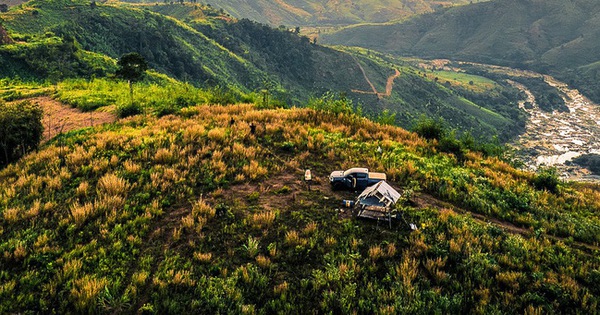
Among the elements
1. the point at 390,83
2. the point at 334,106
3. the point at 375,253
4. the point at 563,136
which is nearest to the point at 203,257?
the point at 375,253

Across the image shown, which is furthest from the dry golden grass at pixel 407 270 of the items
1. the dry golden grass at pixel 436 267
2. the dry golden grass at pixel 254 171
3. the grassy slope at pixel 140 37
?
the grassy slope at pixel 140 37

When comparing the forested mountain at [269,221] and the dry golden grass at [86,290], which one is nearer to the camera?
the dry golden grass at [86,290]

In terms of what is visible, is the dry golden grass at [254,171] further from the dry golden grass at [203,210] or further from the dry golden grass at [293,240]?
the dry golden grass at [293,240]

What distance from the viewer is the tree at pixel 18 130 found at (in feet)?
43.4

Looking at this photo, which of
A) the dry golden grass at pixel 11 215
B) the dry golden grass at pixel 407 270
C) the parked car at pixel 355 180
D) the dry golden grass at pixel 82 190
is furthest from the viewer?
the parked car at pixel 355 180

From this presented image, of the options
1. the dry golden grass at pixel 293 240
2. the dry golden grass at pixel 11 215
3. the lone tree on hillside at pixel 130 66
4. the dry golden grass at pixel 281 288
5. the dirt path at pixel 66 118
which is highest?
the lone tree on hillside at pixel 130 66

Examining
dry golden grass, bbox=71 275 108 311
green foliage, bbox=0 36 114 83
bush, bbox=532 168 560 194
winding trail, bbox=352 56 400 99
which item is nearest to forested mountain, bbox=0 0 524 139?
green foliage, bbox=0 36 114 83

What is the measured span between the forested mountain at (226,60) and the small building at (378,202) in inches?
896

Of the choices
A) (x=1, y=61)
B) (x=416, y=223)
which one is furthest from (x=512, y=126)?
(x=1, y=61)

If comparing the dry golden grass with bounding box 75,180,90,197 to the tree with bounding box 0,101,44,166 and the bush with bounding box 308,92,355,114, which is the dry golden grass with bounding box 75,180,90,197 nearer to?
the tree with bounding box 0,101,44,166

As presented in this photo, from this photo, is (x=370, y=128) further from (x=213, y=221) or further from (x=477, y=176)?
(x=213, y=221)

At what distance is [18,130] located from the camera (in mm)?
13820

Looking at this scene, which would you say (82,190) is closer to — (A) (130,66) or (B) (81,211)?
(B) (81,211)

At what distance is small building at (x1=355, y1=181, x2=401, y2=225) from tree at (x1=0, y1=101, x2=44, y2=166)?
15.1 metres
